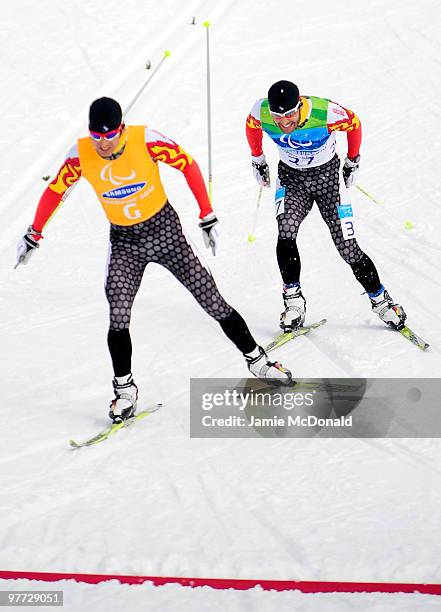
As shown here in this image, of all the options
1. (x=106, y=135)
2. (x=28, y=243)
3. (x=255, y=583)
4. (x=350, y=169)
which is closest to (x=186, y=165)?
(x=106, y=135)

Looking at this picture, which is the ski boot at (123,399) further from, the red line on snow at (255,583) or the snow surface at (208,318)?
the red line on snow at (255,583)

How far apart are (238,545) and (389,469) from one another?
3.59ft

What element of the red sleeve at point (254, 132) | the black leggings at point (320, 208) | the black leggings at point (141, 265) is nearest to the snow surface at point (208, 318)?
the black leggings at point (320, 208)

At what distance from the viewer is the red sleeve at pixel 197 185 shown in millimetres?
5055

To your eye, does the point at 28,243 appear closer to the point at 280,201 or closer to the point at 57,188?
the point at 57,188

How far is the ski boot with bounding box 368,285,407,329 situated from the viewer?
641cm

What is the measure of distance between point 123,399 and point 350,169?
2.57 meters

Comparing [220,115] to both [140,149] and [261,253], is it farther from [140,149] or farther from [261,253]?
[140,149]

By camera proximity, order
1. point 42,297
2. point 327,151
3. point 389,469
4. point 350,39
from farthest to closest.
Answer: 1. point 350,39
2. point 42,297
3. point 327,151
4. point 389,469

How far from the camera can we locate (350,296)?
732 cm

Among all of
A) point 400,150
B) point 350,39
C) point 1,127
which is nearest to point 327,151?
point 400,150

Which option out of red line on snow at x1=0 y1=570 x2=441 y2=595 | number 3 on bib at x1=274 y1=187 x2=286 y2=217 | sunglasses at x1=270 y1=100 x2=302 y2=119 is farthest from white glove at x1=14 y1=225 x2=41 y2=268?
red line on snow at x1=0 y1=570 x2=441 y2=595

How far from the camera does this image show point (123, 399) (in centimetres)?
534

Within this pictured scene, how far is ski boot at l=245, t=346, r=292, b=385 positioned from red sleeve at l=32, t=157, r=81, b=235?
1.58m
